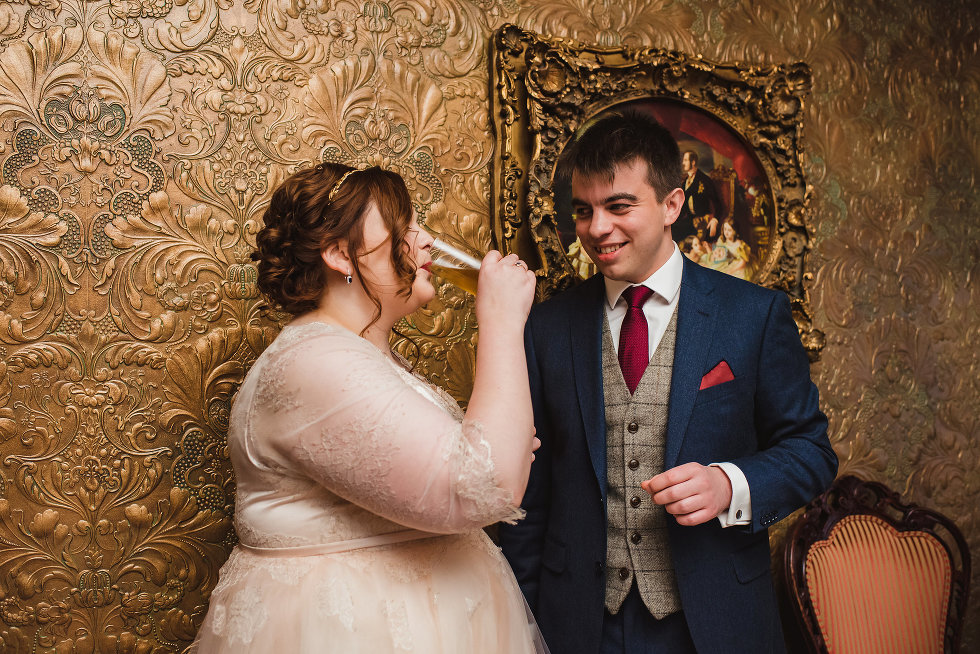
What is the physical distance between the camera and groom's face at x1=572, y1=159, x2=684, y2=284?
6.13 ft

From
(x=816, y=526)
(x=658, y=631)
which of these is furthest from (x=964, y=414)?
(x=658, y=631)

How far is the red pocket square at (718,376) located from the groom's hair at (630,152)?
0.46 metres

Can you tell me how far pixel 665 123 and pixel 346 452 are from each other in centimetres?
174

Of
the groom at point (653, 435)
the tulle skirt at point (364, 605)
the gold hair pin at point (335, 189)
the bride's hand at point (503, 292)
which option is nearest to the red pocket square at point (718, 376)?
the groom at point (653, 435)

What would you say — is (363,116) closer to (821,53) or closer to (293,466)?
(293,466)

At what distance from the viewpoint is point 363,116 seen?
7.27ft

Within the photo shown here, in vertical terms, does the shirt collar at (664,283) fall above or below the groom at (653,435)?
above

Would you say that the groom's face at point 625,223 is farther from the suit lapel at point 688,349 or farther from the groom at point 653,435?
the suit lapel at point 688,349

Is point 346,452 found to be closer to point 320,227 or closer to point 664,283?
point 320,227

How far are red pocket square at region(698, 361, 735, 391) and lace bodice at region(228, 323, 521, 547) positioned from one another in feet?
2.33

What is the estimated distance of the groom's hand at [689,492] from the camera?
1511mm

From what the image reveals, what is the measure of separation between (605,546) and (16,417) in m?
1.50

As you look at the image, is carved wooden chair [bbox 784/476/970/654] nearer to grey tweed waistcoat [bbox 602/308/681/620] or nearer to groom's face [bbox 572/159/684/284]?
grey tweed waistcoat [bbox 602/308/681/620]

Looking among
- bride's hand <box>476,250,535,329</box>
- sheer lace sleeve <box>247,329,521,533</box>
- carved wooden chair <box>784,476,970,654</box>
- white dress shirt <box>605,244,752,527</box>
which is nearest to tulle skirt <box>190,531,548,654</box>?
sheer lace sleeve <box>247,329,521,533</box>
